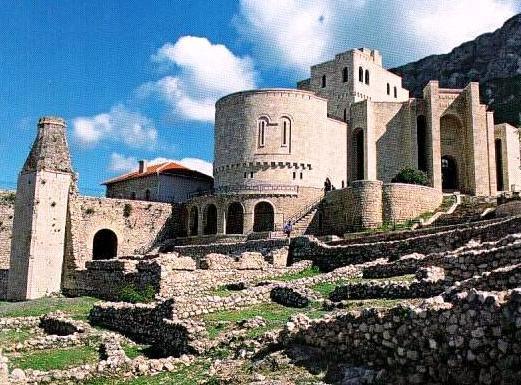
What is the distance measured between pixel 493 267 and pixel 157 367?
762 cm

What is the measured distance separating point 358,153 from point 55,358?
43.4 meters

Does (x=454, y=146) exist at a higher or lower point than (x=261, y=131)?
lower

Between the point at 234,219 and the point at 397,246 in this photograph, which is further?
the point at 234,219

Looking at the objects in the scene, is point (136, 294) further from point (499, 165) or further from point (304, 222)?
point (499, 165)

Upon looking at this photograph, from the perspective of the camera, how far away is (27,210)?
33.8 metres

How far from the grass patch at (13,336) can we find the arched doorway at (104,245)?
84.4 feet

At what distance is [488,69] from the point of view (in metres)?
98.8

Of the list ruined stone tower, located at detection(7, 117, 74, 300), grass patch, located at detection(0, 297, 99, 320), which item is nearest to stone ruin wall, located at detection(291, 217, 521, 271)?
grass patch, located at detection(0, 297, 99, 320)

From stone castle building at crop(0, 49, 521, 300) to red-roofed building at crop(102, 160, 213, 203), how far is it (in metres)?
0.28

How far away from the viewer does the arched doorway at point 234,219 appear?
46.9 meters

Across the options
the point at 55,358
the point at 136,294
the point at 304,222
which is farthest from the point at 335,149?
the point at 55,358

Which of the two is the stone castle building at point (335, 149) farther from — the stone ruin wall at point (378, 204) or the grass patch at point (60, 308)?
the grass patch at point (60, 308)

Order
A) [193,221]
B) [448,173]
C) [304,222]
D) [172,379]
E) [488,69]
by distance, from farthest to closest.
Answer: [488,69] → [448,173] → [193,221] → [304,222] → [172,379]

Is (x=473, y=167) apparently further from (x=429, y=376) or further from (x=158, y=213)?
(x=429, y=376)
